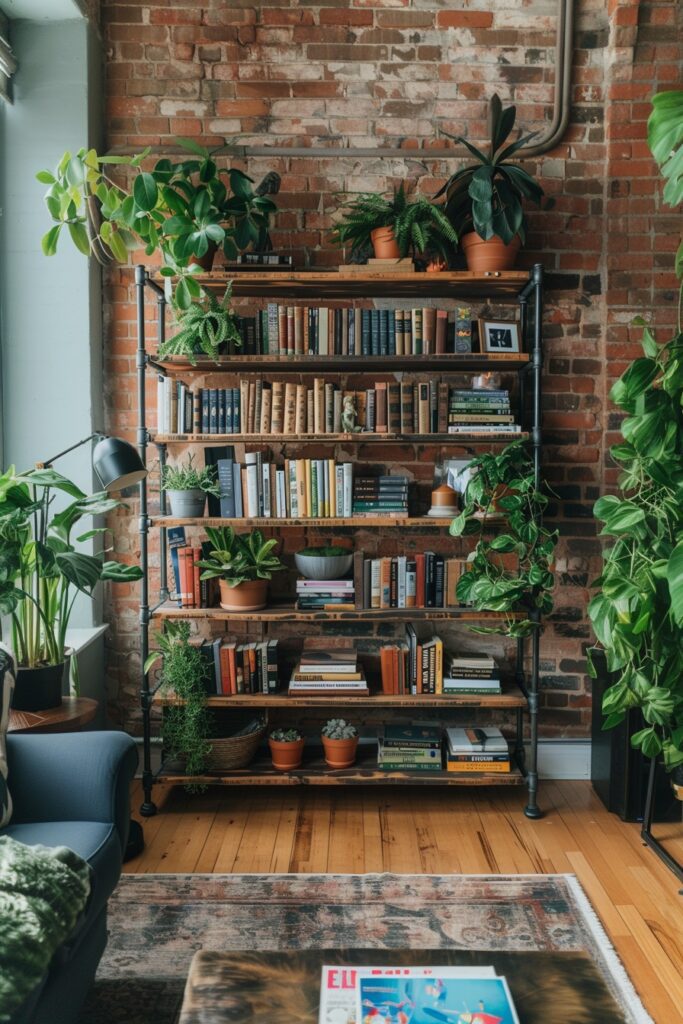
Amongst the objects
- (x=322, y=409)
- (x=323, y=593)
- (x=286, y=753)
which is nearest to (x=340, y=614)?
(x=323, y=593)

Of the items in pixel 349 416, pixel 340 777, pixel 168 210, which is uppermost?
pixel 168 210

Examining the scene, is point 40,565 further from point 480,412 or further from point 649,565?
point 649,565

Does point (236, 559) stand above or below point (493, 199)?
below

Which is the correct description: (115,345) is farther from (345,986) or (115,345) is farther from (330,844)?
(345,986)

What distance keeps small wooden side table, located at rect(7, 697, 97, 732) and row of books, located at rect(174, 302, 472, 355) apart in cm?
141

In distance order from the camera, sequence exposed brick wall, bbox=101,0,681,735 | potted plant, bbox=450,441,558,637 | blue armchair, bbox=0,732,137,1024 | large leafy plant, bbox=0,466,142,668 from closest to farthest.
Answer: blue armchair, bbox=0,732,137,1024 < large leafy plant, bbox=0,466,142,668 < potted plant, bbox=450,441,558,637 < exposed brick wall, bbox=101,0,681,735

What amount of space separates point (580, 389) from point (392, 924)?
214 cm

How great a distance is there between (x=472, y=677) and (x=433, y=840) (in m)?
0.62

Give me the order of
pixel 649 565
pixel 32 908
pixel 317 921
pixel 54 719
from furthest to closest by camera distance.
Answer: pixel 649 565, pixel 54 719, pixel 317 921, pixel 32 908

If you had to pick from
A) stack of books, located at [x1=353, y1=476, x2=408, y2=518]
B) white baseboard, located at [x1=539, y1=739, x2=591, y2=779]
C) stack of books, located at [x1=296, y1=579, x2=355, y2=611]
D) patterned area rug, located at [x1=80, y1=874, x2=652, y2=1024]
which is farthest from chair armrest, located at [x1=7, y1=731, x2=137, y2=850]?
white baseboard, located at [x1=539, y1=739, x2=591, y2=779]

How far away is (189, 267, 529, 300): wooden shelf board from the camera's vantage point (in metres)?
2.82

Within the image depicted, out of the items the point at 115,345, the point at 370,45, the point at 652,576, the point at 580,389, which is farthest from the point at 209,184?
the point at 652,576

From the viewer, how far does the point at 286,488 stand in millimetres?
2912

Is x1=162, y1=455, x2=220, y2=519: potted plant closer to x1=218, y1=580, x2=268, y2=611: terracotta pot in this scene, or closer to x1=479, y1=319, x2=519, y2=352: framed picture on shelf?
x1=218, y1=580, x2=268, y2=611: terracotta pot
